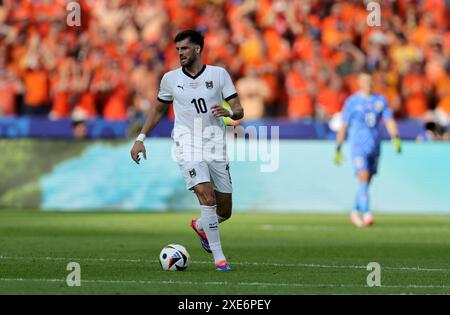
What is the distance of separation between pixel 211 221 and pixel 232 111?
115cm

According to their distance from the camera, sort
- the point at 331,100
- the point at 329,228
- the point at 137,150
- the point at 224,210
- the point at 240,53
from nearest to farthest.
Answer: the point at 137,150 < the point at 224,210 < the point at 329,228 < the point at 331,100 < the point at 240,53

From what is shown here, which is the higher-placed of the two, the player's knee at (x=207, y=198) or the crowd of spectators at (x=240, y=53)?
the crowd of spectators at (x=240, y=53)

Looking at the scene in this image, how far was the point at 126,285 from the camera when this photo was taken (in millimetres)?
10375

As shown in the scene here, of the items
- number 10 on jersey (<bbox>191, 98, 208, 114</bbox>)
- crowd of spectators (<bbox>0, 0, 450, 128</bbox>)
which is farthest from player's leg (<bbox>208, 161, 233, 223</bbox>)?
crowd of spectators (<bbox>0, 0, 450, 128</bbox>)

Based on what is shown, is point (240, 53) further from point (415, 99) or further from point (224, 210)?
point (224, 210)

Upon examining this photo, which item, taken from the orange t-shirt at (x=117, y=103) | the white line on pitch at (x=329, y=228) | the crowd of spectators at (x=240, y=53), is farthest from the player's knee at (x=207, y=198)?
the orange t-shirt at (x=117, y=103)

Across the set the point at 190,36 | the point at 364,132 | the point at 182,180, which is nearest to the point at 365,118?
the point at 364,132

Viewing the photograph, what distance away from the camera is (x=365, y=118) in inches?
808

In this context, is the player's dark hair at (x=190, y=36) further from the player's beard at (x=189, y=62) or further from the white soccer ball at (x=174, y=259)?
the white soccer ball at (x=174, y=259)

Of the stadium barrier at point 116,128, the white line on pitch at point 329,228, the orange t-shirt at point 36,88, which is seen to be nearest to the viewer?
the white line on pitch at point 329,228

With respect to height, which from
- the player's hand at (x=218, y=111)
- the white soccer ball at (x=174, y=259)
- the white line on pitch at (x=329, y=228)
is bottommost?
the white soccer ball at (x=174, y=259)

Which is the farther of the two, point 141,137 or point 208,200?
point 141,137

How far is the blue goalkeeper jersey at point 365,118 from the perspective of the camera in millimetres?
20344
